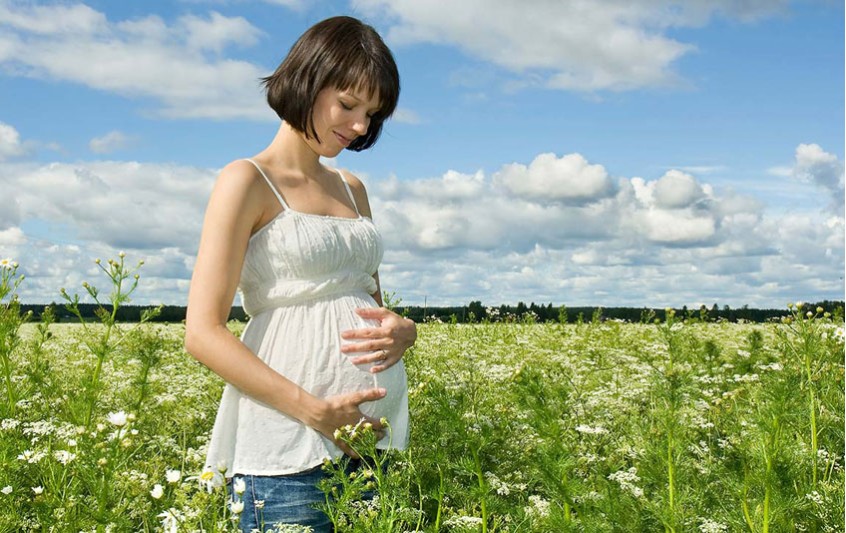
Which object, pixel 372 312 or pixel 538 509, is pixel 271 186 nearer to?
pixel 372 312

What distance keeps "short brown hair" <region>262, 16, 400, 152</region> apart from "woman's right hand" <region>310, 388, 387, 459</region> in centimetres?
95

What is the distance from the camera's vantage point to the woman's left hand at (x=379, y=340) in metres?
2.72

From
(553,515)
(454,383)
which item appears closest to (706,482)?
(553,515)

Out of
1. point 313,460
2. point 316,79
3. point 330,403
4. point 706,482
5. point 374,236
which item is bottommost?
point 706,482

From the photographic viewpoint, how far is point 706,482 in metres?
3.86

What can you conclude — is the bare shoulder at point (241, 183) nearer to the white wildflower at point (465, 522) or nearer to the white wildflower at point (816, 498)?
the white wildflower at point (465, 522)

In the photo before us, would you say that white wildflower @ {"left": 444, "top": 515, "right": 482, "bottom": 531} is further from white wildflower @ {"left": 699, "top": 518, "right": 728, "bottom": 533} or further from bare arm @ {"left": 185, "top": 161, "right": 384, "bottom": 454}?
white wildflower @ {"left": 699, "top": 518, "right": 728, "bottom": 533}

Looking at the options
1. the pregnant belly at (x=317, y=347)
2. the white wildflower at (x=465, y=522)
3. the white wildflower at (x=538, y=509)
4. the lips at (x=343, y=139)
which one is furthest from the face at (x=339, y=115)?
the white wildflower at (x=538, y=509)

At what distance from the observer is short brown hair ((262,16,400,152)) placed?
2758 mm

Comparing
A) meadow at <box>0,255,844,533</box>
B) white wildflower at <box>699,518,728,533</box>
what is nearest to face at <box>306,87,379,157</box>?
meadow at <box>0,255,844,533</box>

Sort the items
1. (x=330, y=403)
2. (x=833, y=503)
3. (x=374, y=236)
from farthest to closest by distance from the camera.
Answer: (x=833, y=503)
(x=374, y=236)
(x=330, y=403)

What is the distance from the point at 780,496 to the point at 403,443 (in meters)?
1.48

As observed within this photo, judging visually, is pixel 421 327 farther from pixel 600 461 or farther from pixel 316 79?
pixel 316 79

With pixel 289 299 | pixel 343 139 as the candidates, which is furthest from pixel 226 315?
pixel 343 139
